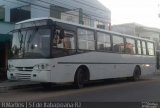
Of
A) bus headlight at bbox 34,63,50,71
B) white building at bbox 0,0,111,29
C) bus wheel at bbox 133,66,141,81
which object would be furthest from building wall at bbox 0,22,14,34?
bus wheel at bbox 133,66,141,81

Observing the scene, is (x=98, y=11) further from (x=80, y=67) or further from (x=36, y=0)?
(x=80, y=67)

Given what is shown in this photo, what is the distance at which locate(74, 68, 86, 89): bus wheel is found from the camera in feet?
54.3

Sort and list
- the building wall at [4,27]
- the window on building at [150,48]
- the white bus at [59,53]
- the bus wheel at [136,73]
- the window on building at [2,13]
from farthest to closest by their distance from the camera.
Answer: the window on building at [150,48], the window on building at [2,13], the bus wheel at [136,73], the building wall at [4,27], the white bus at [59,53]

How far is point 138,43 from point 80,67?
27.0ft

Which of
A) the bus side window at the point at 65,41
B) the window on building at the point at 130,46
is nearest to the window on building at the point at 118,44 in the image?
the window on building at the point at 130,46

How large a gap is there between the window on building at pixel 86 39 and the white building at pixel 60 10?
8352mm

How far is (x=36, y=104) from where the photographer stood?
10828mm

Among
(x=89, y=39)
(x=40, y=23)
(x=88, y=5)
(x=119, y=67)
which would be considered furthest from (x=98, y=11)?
(x=40, y=23)

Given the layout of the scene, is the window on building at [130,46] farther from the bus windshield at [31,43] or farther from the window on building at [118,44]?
the bus windshield at [31,43]

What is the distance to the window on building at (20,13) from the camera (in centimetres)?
2545

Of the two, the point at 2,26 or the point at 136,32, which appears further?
the point at 136,32

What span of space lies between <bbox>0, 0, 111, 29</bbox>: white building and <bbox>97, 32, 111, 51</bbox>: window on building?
8124 mm

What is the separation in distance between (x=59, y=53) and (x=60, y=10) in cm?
1312

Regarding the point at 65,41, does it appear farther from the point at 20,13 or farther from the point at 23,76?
the point at 20,13
